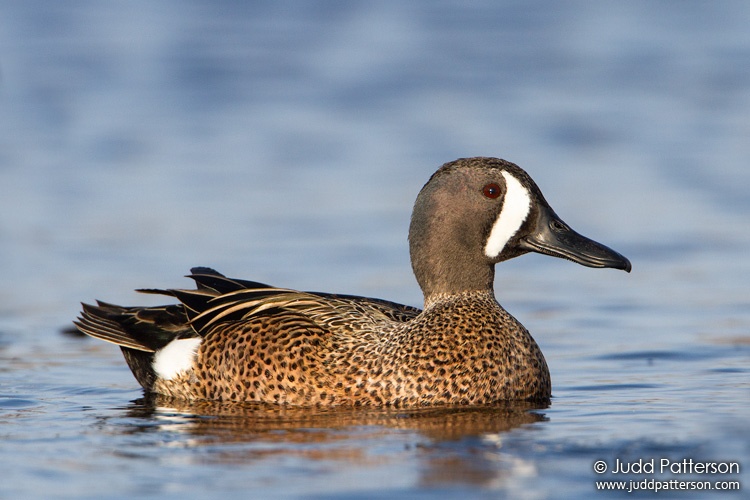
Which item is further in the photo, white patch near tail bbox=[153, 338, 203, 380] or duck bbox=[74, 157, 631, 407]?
white patch near tail bbox=[153, 338, 203, 380]

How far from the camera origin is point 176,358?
8172mm

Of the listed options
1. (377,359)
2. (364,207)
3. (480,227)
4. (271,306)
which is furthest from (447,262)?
(364,207)

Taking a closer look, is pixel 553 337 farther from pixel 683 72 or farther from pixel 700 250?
pixel 683 72

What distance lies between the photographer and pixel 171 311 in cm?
845

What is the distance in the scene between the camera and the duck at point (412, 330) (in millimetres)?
7535

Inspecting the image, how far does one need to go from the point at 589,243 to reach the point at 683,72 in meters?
11.7

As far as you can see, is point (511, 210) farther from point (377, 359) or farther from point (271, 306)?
point (271, 306)

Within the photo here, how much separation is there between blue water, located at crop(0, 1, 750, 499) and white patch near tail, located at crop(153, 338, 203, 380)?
→ 293 mm

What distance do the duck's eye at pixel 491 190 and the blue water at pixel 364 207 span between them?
1.21 m

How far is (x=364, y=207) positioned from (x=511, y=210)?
18.0 feet

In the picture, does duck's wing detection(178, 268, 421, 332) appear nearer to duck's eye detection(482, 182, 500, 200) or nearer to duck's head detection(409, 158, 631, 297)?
duck's head detection(409, 158, 631, 297)

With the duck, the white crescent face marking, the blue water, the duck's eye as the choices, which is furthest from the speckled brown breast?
the duck's eye

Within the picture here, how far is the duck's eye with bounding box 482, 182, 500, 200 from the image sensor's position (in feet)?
25.8

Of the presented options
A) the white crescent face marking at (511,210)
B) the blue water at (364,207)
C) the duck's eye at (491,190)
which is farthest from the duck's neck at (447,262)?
the blue water at (364,207)
